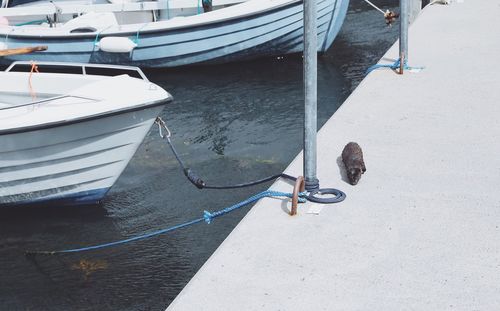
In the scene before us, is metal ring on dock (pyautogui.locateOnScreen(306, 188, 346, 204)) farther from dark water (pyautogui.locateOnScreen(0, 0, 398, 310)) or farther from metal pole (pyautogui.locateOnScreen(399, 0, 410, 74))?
metal pole (pyautogui.locateOnScreen(399, 0, 410, 74))

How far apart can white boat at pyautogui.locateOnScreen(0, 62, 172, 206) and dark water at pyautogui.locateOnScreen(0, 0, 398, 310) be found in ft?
1.16

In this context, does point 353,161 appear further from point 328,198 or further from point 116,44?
point 116,44

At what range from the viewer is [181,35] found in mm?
13781

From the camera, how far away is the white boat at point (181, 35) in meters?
13.7

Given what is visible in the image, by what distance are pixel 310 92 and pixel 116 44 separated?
8863mm

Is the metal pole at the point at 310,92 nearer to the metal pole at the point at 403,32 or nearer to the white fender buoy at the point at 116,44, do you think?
the metal pole at the point at 403,32

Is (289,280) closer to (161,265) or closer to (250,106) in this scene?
(161,265)

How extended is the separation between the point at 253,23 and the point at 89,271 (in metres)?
7.28

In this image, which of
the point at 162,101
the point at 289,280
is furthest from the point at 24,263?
the point at 289,280

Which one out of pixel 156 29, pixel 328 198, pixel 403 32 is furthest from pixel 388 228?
pixel 156 29

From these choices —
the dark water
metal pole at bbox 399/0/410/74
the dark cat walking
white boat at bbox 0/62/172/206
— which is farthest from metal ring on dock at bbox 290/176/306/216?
metal pole at bbox 399/0/410/74

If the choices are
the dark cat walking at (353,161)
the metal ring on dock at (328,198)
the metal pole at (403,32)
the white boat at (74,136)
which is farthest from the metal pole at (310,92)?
the metal pole at (403,32)

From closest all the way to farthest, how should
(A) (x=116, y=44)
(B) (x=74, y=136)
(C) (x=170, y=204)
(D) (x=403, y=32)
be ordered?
1. (B) (x=74, y=136)
2. (C) (x=170, y=204)
3. (D) (x=403, y=32)
4. (A) (x=116, y=44)

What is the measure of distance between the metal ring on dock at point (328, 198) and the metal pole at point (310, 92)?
0.05m
